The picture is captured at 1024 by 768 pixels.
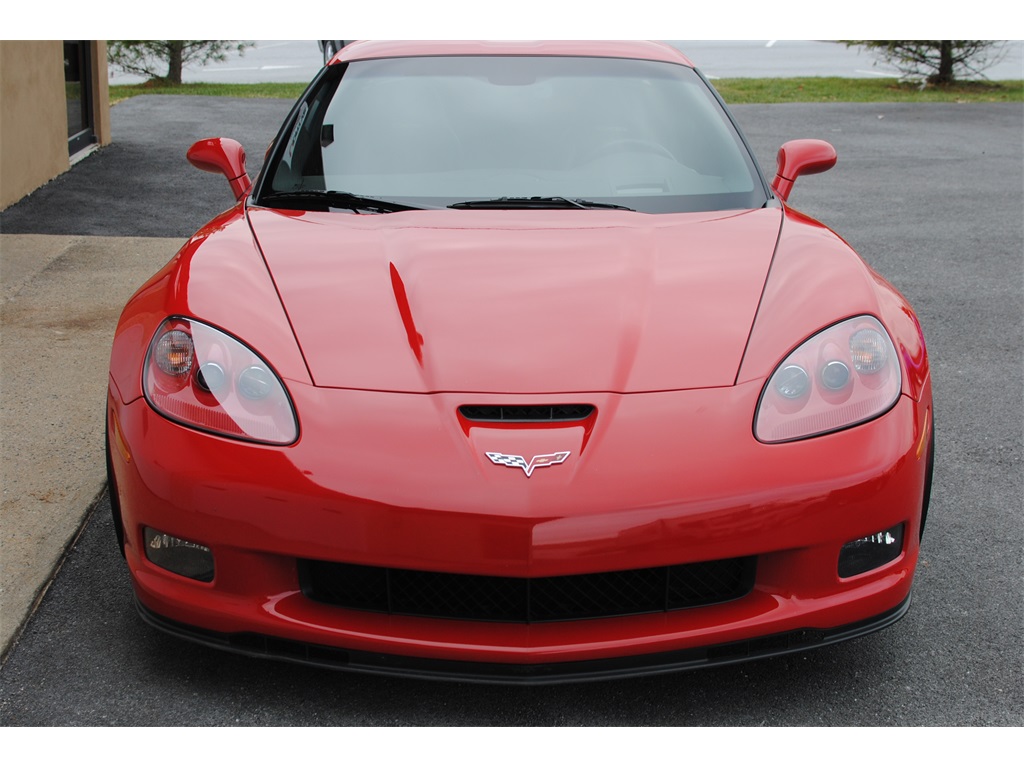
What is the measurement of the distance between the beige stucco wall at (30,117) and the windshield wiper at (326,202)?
493 centimetres

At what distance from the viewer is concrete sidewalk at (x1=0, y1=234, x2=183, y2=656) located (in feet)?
10.2

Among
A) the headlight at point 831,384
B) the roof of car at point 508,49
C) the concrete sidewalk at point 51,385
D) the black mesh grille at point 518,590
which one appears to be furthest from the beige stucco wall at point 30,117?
the headlight at point 831,384

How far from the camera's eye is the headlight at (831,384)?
7.73 ft

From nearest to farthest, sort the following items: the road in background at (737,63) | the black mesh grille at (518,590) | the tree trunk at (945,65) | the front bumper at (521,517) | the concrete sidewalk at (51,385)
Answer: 1. the front bumper at (521,517)
2. the black mesh grille at (518,590)
3. the concrete sidewalk at (51,385)
4. the tree trunk at (945,65)
5. the road in background at (737,63)

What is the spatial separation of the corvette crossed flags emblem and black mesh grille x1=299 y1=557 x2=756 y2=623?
0.25m

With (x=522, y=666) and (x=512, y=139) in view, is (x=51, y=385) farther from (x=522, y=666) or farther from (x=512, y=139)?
(x=522, y=666)

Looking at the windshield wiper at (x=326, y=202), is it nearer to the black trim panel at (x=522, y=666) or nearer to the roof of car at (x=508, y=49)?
the roof of car at (x=508, y=49)

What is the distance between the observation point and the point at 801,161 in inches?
150

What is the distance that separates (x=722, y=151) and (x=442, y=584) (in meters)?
1.93

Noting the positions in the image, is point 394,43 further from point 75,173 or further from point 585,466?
point 75,173

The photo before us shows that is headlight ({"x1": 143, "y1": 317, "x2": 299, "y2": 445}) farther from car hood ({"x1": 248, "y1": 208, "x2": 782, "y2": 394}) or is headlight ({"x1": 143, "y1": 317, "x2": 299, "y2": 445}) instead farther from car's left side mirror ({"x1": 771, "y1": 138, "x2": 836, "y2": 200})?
car's left side mirror ({"x1": 771, "y1": 138, "x2": 836, "y2": 200})

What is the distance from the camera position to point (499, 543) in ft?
7.02

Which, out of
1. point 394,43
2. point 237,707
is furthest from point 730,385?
point 394,43

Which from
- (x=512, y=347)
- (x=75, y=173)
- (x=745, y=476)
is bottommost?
(x=75, y=173)
